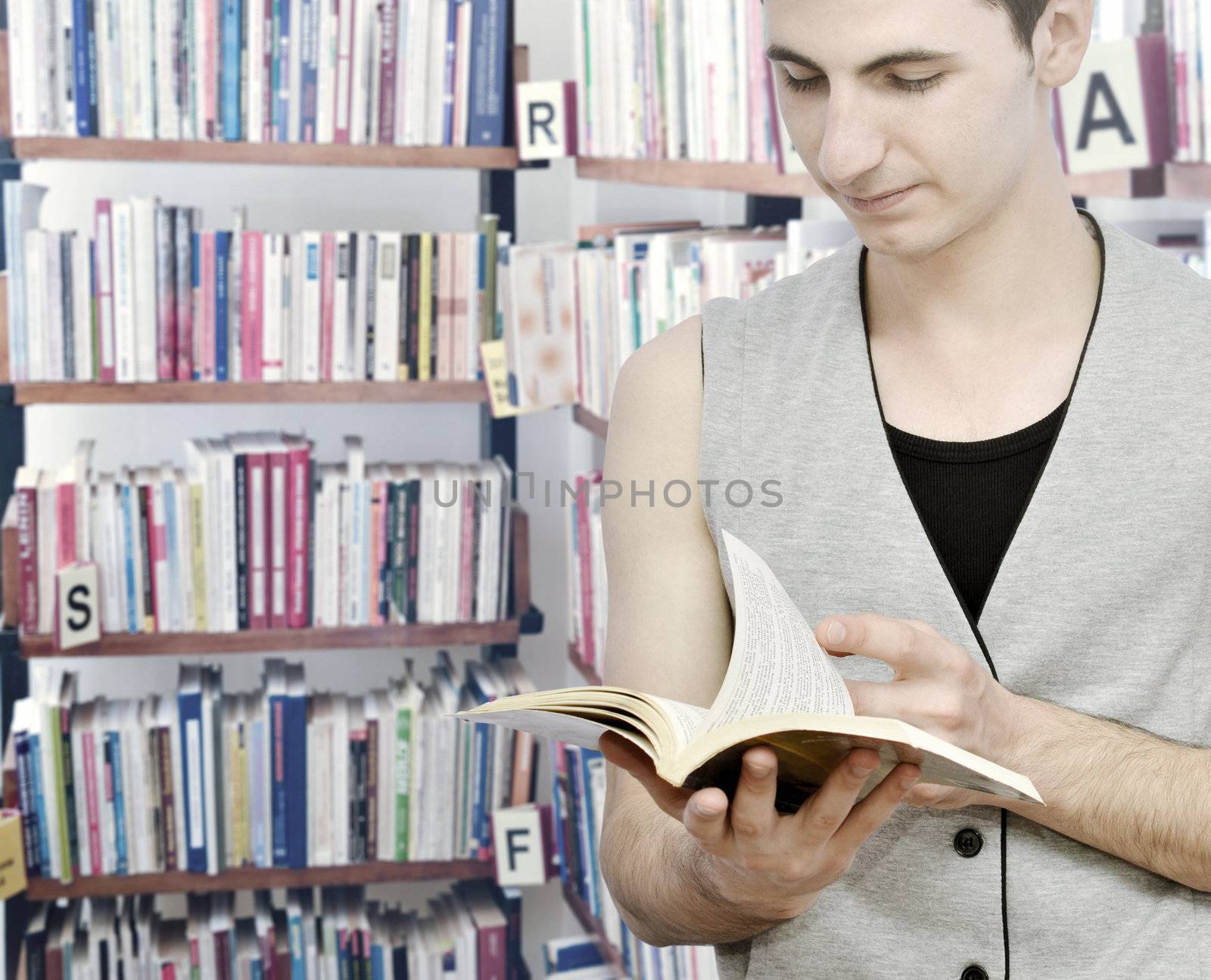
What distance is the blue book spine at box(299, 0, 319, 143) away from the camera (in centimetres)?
244

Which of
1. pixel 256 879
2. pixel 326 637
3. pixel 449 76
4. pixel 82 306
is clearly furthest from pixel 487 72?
pixel 256 879

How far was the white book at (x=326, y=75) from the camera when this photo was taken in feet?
7.99

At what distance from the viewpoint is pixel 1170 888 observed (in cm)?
93

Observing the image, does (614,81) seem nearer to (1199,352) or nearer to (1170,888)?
(1199,352)

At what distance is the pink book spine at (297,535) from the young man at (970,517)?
151 centimetres

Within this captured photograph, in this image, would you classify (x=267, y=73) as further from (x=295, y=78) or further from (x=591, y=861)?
(x=591, y=861)

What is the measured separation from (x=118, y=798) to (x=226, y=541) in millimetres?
489

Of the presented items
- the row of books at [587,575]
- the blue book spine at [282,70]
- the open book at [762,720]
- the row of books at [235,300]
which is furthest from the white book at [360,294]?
the open book at [762,720]

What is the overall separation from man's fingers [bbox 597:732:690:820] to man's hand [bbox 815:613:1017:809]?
115 mm

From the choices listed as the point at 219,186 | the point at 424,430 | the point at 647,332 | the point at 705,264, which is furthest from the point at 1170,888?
the point at 219,186

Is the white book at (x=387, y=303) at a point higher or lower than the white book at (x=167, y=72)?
lower

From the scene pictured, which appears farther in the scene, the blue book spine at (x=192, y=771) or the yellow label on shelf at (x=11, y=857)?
the blue book spine at (x=192, y=771)

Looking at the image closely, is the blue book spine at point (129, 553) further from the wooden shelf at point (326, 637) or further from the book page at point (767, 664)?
the book page at point (767, 664)

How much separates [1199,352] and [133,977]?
85.7 inches
